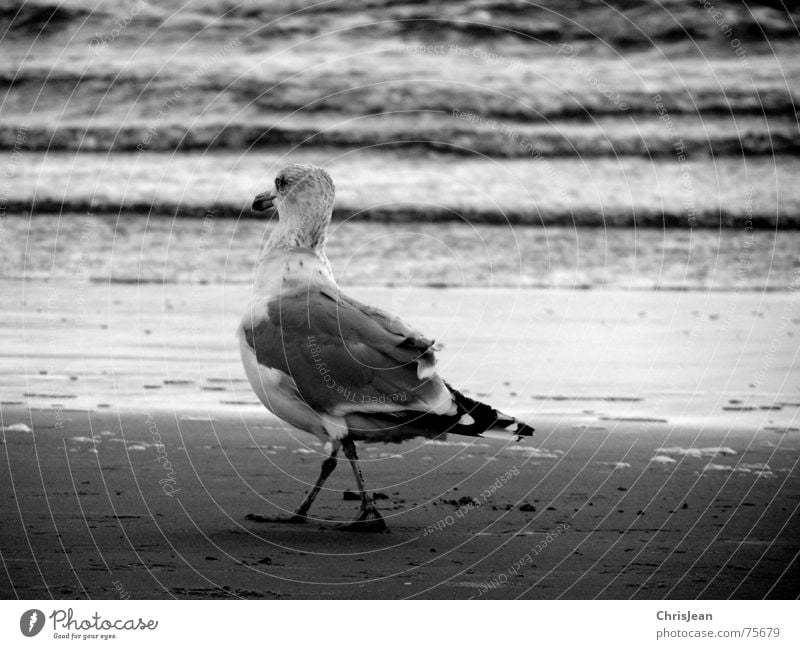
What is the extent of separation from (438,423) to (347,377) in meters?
0.48

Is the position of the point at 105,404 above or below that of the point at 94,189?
above

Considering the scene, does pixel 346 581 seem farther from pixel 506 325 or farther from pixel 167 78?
pixel 167 78

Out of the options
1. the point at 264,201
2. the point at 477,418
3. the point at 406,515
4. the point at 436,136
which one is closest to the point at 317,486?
the point at 406,515

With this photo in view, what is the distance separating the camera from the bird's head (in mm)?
7355

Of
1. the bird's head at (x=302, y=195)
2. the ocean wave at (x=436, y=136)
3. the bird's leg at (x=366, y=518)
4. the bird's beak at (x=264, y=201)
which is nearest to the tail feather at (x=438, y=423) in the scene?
the bird's leg at (x=366, y=518)

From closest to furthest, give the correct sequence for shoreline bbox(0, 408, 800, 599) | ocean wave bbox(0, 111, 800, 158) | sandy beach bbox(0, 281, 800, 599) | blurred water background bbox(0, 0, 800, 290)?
shoreline bbox(0, 408, 800, 599) < sandy beach bbox(0, 281, 800, 599) < blurred water background bbox(0, 0, 800, 290) < ocean wave bbox(0, 111, 800, 158)

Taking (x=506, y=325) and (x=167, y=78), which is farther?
(x=167, y=78)

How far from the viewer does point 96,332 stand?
12.0 meters

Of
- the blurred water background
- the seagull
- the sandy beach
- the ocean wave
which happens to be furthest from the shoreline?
the ocean wave

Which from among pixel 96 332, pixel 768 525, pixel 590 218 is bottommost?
pixel 590 218

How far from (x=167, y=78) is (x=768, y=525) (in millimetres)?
23923

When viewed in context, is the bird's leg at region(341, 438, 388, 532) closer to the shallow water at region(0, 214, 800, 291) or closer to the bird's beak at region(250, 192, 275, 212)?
the bird's beak at region(250, 192, 275, 212)

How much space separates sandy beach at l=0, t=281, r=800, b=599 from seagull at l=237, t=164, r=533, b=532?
45cm

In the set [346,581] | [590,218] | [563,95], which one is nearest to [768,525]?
[346,581]
